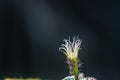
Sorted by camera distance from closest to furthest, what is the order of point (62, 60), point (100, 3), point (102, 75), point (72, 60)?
point (72, 60) → point (102, 75) → point (62, 60) → point (100, 3)

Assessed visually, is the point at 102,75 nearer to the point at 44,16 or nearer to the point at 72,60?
the point at 44,16

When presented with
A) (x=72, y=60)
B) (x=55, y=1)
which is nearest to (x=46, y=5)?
(x=55, y=1)

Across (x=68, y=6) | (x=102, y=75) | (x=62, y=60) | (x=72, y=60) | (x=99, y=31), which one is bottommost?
(x=72, y=60)

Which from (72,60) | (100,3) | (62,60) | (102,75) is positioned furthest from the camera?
(100,3)

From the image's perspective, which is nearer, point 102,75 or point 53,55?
point 102,75

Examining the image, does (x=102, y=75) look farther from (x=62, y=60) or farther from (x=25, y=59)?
(x=25, y=59)

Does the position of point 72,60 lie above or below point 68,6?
below

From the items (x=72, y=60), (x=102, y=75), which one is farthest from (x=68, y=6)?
(x=72, y=60)
